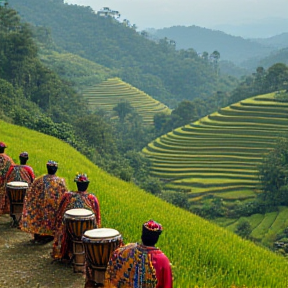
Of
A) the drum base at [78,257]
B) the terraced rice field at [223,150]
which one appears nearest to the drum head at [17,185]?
the drum base at [78,257]

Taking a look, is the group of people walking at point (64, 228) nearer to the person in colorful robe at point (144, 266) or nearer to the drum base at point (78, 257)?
the person in colorful robe at point (144, 266)

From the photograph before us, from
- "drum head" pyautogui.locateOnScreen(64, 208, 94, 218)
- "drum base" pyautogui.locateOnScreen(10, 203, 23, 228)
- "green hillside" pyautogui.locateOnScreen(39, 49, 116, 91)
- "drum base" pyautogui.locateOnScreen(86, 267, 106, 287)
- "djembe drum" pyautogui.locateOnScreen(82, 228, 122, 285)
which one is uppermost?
"green hillside" pyautogui.locateOnScreen(39, 49, 116, 91)

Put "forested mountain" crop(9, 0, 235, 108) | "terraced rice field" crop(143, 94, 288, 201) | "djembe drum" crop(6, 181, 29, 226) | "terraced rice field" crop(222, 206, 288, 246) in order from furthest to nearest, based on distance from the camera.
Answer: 1. "forested mountain" crop(9, 0, 235, 108)
2. "terraced rice field" crop(143, 94, 288, 201)
3. "terraced rice field" crop(222, 206, 288, 246)
4. "djembe drum" crop(6, 181, 29, 226)

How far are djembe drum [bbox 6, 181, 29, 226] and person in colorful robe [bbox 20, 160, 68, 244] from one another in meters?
0.77

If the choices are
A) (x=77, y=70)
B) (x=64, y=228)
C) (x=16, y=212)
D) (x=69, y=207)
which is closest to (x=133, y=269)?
(x=64, y=228)

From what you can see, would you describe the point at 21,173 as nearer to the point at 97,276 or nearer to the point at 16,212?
the point at 16,212

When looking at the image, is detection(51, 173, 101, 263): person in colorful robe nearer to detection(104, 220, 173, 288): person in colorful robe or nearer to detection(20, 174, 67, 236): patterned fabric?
detection(20, 174, 67, 236): patterned fabric

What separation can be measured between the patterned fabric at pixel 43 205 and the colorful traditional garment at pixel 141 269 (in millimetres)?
2658

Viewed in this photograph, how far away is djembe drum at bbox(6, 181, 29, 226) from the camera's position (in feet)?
24.3

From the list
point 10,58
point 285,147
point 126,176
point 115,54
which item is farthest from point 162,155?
point 115,54

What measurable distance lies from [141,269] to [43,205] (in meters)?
2.97

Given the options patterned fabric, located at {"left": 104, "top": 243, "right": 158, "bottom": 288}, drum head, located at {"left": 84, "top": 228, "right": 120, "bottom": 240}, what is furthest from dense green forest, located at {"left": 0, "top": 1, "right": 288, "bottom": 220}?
patterned fabric, located at {"left": 104, "top": 243, "right": 158, "bottom": 288}

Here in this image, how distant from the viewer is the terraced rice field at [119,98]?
9357 centimetres

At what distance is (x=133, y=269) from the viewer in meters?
3.95
